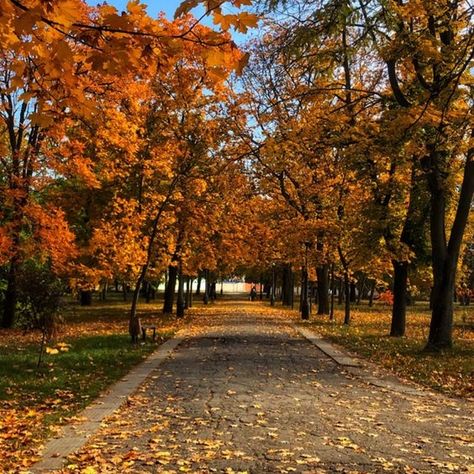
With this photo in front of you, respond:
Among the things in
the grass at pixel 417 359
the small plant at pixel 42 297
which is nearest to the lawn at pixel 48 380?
the small plant at pixel 42 297

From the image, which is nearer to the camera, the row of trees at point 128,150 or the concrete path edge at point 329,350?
the row of trees at point 128,150

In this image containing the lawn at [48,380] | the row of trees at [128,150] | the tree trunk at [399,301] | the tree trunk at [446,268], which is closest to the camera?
the row of trees at [128,150]

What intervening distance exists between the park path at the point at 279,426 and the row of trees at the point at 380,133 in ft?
13.6

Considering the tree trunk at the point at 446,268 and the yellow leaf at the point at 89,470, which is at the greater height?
the tree trunk at the point at 446,268

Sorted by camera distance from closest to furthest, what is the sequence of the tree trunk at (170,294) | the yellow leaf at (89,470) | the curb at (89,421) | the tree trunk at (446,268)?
the yellow leaf at (89,470) → the curb at (89,421) → the tree trunk at (446,268) → the tree trunk at (170,294)

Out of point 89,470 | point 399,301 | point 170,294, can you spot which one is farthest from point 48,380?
point 170,294

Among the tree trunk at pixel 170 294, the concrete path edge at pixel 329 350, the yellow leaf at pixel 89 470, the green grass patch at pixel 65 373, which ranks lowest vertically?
the green grass patch at pixel 65 373

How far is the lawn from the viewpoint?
20.1 ft

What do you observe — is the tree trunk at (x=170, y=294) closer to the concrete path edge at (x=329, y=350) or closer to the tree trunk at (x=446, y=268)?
the concrete path edge at (x=329, y=350)

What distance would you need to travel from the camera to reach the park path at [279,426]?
5.31m

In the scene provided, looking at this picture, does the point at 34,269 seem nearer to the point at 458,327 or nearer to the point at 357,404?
the point at 357,404

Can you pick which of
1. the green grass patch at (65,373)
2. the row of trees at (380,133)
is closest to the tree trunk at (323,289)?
the row of trees at (380,133)

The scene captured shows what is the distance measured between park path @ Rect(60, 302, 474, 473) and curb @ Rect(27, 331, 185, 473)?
131mm

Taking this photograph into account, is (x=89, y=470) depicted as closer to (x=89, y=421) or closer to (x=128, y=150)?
(x=89, y=421)
